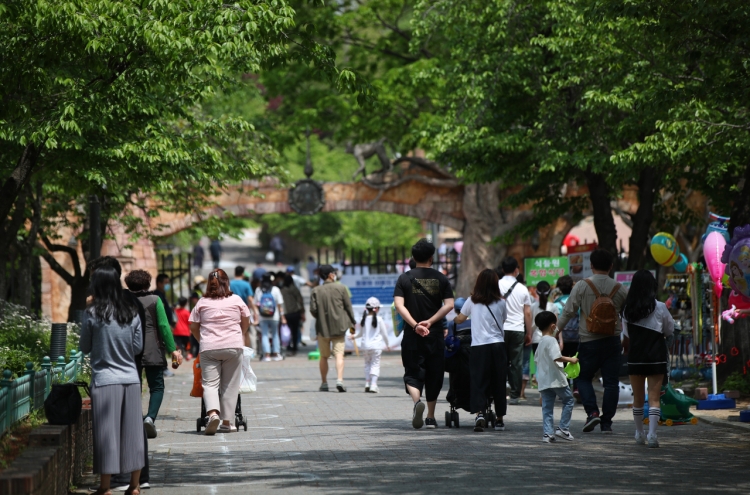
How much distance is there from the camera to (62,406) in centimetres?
780

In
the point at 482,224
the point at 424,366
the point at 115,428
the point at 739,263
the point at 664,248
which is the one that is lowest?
the point at 115,428

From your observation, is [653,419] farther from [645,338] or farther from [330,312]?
[330,312]

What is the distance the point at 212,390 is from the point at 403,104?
1917 cm

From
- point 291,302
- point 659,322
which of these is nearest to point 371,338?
point 659,322

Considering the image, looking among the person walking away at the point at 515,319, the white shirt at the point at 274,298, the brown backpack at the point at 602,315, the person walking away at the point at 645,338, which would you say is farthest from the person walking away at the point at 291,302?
the person walking away at the point at 645,338

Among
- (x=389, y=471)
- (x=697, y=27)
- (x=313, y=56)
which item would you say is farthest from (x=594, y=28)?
(x=389, y=471)

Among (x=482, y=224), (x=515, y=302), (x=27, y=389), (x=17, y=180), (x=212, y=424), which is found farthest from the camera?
(x=482, y=224)

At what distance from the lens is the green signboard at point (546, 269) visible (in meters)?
19.9

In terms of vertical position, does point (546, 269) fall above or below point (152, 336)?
above

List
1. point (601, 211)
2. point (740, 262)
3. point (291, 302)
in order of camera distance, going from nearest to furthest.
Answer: point (740, 262) → point (601, 211) → point (291, 302)

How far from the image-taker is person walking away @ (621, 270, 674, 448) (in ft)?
34.7

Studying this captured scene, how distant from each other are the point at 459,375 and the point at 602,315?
154cm

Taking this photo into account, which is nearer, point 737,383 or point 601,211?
point 737,383

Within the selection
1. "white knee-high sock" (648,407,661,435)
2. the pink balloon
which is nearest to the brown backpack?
"white knee-high sock" (648,407,661,435)
